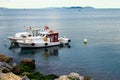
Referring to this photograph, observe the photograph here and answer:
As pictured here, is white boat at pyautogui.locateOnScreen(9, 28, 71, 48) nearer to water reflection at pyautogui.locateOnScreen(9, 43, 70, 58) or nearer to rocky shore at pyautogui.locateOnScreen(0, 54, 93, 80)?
water reflection at pyautogui.locateOnScreen(9, 43, 70, 58)

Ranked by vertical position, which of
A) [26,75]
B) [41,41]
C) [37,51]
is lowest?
[37,51]

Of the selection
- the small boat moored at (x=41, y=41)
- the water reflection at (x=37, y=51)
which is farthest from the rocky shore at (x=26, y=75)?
the small boat moored at (x=41, y=41)

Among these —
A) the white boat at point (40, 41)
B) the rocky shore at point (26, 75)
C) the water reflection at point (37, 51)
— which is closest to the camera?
the rocky shore at point (26, 75)

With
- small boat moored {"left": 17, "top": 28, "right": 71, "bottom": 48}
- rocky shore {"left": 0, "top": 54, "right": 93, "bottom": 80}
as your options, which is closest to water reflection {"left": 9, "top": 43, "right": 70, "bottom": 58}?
small boat moored {"left": 17, "top": 28, "right": 71, "bottom": 48}

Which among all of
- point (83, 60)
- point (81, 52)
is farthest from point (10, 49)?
point (83, 60)

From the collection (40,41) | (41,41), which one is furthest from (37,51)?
(41,41)

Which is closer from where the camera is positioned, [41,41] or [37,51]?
[37,51]

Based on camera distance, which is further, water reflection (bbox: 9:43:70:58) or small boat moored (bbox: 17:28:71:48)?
small boat moored (bbox: 17:28:71:48)

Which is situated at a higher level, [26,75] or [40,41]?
[26,75]

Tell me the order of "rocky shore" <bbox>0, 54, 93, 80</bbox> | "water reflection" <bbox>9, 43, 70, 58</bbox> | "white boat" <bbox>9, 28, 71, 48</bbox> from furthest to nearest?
"white boat" <bbox>9, 28, 71, 48</bbox> < "water reflection" <bbox>9, 43, 70, 58</bbox> < "rocky shore" <bbox>0, 54, 93, 80</bbox>

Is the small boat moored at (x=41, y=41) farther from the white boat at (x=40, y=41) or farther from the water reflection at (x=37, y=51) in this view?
the water reflection at (x=37, y=51)

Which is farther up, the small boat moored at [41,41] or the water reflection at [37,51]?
the small boat moored at [41,41]

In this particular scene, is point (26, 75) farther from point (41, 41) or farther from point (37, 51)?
point (41, 41)

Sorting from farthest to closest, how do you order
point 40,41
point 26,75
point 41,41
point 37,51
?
point 41,41, point 40,41, point 37,51, point 26,75
